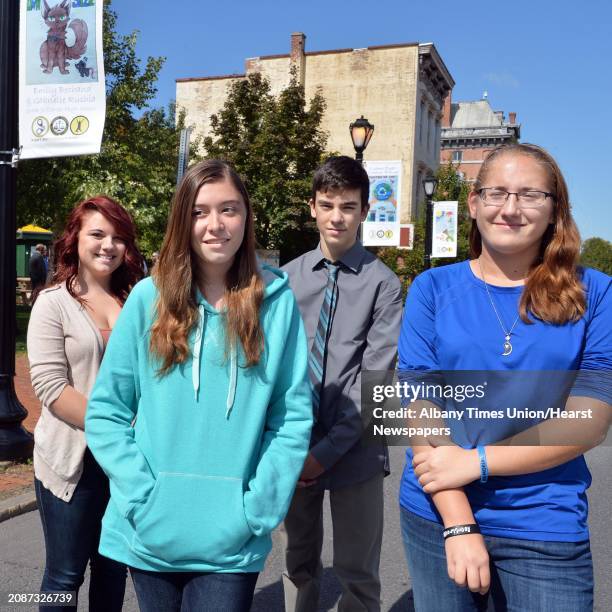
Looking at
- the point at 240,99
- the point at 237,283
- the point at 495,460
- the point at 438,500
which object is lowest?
the point at 438,500

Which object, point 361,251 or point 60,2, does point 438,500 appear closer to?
point 361,251

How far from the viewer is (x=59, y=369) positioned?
264 centimetres

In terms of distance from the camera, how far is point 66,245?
2.91 meters

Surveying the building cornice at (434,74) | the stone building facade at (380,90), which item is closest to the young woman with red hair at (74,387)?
the stone building facade at (380,90)

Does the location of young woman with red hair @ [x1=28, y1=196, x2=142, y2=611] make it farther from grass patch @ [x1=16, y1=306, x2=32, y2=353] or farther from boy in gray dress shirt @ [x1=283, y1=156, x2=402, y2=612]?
grass patch @ [x1=16, y1=306, x2=32, y2=353]

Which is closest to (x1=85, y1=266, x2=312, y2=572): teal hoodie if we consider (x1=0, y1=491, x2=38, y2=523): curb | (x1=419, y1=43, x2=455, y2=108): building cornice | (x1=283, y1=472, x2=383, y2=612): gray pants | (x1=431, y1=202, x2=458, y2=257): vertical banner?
(x1=283, y1=472, x2=383, y2=612): gray pants

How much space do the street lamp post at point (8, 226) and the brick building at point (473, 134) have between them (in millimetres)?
68776

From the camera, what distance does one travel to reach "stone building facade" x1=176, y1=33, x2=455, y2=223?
114 ft

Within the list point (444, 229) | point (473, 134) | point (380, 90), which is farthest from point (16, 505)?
point (473, 134)

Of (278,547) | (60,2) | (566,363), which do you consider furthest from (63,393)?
(60,2)

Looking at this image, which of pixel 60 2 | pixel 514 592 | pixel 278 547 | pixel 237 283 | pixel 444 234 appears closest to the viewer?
pixel 514 592

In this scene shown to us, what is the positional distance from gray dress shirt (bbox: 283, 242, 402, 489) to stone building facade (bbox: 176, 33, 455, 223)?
32442mm

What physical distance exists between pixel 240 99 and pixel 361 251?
24.5 metres

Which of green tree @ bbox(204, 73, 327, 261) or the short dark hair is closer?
the short dark hair
